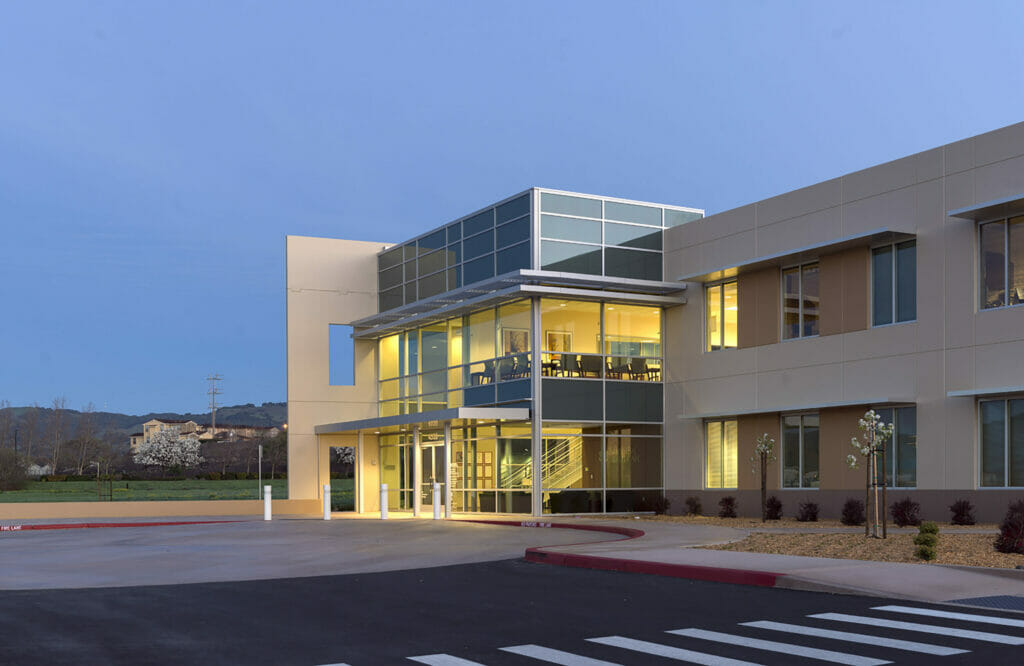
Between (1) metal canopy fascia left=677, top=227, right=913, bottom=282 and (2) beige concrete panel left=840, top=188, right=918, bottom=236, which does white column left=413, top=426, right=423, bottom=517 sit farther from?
(2) beige concrete panel left=840, top=188, right=918, bottom=236

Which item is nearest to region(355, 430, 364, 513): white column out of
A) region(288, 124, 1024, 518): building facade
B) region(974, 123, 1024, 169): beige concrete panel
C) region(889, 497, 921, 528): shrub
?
region(288, 124, 1024, 518): building facade

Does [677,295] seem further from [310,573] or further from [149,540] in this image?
[310,573]

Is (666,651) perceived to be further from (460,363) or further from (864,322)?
(460,363)

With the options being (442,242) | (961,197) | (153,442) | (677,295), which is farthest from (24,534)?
(153,442)

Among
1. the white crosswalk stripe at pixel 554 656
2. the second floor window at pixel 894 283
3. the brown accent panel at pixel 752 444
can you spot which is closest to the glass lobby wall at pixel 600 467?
the brown accent panel at pixel 752 444

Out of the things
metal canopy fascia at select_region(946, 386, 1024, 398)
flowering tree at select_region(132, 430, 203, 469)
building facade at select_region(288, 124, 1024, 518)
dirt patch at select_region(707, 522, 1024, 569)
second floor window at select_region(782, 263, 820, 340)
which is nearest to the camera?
dirt patch at select_region(707, 522, 1024, 569)

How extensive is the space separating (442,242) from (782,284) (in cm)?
1247

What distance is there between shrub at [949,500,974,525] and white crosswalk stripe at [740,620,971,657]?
14.8m

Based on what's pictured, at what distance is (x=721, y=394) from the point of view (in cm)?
3125

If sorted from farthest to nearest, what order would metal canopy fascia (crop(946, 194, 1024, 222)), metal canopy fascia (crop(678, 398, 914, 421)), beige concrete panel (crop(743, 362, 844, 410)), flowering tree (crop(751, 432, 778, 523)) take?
flowering tree (crop(751, 432, 778, 523)), beige concrete panel (crop(743, 362, 844, 410)), metal canopy fascia (crop(678, 398, 914, 421)), metal canopy fascia (crop(946, 194, 1024, 222))

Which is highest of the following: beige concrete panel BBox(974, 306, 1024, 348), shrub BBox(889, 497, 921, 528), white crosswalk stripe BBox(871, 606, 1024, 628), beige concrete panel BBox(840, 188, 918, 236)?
beige concrete panel BBox(840, 188, 918, 236)

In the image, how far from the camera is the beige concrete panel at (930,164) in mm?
25188

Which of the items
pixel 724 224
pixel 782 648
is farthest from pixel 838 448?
pixel 782 648

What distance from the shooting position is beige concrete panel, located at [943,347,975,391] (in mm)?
24094
